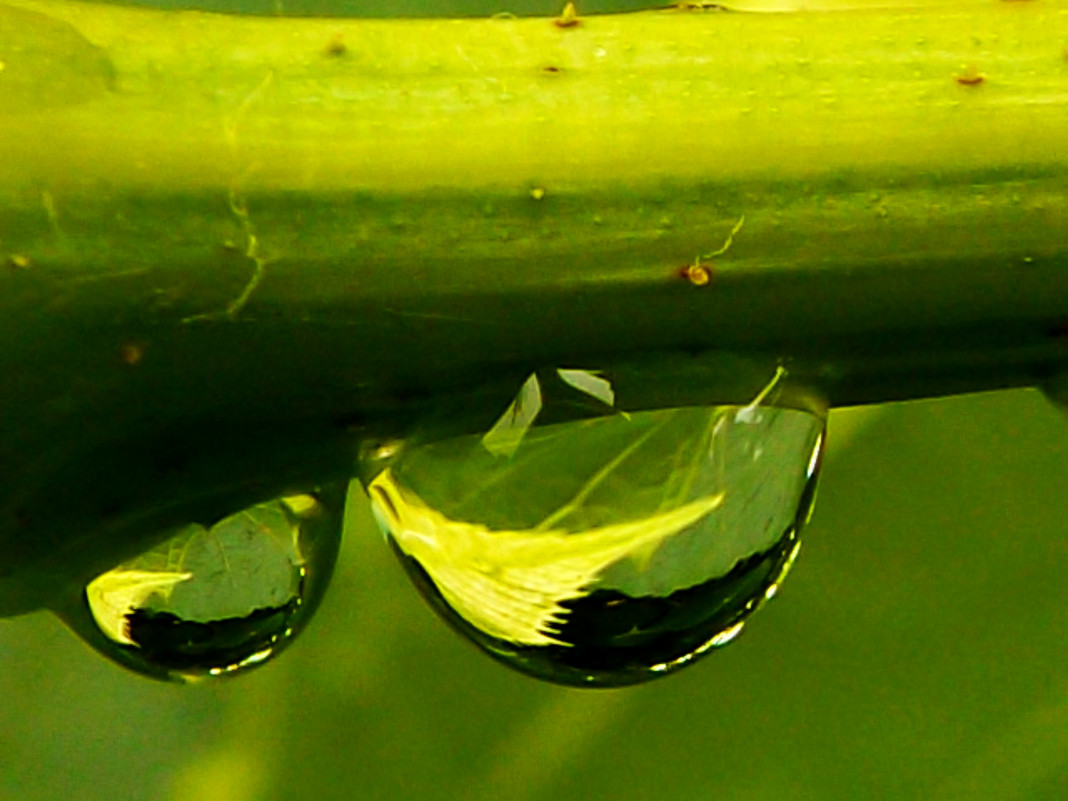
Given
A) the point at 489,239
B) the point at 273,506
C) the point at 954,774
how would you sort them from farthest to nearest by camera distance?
the point at 954,774 → the point at 273,506 → the point at 489,239

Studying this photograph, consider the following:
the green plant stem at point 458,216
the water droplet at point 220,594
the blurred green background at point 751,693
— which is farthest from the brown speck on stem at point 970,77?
the blurred green background at point 751,693

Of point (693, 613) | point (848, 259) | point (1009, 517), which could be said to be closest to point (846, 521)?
point (1009, 517)

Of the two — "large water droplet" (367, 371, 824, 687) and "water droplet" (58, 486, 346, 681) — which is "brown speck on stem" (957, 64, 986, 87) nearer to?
"large water droplet" (367, 371, 824, 687)

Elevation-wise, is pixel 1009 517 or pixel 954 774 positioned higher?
pixel 1009 517

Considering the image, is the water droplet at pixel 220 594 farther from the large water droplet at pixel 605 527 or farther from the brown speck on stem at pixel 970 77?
the brown speck on stem at pixel 970 77

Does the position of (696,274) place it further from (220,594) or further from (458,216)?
(220,594)

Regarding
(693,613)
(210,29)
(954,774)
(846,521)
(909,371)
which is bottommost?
(954,774)

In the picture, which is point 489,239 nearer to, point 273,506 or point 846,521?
point 273,506
